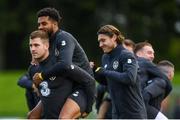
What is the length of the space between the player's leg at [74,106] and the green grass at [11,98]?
14.2 m

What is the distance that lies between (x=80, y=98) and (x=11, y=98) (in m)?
17.0

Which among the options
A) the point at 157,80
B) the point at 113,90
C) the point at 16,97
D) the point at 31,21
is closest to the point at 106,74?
the point at 113,90

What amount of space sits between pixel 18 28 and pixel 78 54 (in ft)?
99.2

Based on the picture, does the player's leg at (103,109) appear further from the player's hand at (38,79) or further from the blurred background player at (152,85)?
the player's hand at (38,79)

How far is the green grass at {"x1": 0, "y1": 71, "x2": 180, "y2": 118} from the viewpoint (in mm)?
27217

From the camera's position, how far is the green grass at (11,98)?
89.3ft

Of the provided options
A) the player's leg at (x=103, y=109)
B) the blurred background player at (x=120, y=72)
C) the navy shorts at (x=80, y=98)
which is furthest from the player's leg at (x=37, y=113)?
the player's leg at (x=103, y=109)

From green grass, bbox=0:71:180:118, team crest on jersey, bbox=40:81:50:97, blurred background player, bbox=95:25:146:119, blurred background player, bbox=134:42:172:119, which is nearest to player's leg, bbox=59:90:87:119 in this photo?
team crest on jersey, bbox=40:81:50:97

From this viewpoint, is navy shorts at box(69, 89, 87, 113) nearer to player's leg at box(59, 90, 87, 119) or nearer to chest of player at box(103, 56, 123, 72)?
player's leg at box(59, 90, 87, 119)

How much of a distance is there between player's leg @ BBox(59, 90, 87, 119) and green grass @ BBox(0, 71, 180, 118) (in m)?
14.2

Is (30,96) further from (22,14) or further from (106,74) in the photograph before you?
(22,14)

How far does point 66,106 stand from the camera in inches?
464

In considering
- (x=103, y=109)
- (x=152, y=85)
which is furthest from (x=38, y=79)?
(x=103, y=109)

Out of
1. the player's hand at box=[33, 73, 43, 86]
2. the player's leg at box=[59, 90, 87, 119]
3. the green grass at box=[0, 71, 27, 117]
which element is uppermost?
the player's hand at box=[33, 73, 43, 86]
